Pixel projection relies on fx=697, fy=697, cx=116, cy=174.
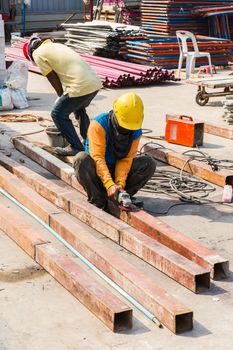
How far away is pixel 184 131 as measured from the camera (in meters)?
9.88

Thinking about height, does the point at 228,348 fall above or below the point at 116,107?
below

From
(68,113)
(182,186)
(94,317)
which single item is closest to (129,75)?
(68,113)

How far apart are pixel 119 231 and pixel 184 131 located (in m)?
3.93

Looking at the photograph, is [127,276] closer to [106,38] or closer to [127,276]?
[127,276]

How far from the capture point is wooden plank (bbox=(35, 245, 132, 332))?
4727mm

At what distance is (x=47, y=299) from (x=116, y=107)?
209 centimetres

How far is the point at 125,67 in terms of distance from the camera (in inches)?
625

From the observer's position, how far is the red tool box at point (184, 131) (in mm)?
9773

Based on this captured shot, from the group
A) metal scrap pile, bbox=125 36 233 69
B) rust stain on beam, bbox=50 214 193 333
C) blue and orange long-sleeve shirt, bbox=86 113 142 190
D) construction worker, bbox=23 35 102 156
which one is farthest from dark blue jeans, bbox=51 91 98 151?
metal scrap pile, bbox=125 36 233 69

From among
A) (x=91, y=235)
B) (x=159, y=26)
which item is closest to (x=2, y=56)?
Result: (x=159, y=26)

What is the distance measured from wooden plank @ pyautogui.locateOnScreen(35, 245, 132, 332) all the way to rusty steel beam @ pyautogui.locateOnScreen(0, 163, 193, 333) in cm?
24

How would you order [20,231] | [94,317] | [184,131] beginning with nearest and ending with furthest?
1. [94,317]
2. [20,231]
3. [184,131]

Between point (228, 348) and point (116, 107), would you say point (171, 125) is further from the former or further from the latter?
point (228, 348)

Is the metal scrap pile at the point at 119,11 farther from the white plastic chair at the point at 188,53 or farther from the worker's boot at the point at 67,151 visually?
the worker's boot at the point at 67,151
